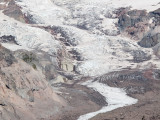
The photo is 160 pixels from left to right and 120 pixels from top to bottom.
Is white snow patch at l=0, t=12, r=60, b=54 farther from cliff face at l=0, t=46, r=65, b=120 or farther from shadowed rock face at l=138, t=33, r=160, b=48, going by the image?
cliff face at l=0, t=46, r=65, b=120

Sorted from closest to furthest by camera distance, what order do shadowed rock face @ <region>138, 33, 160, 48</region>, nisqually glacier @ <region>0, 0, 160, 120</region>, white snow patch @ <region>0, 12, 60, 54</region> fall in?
nisqually glacier @ <region>0, 0, 160, 120</region> → white snow patch @ <region>0, 12, 60, 54</region> → shadowed rock face @ <region>138, 33, 160, 48</region>

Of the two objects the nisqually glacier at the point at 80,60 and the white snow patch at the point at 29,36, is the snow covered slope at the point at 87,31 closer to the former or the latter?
the white snow patch at the point at 29,36

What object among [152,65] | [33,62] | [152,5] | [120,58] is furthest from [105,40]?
[33,62]

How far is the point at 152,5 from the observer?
13250 centimetres

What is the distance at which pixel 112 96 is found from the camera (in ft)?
218

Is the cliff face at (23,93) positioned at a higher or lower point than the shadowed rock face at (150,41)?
higher

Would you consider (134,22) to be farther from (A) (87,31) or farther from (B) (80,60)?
(B) (80,60)

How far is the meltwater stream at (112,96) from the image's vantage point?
5619cm

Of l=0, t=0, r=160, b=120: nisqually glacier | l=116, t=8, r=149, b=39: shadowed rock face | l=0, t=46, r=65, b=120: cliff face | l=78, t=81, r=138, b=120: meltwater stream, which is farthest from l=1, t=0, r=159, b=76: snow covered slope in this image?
l=0, t=46, r=65, b=120: cliff face

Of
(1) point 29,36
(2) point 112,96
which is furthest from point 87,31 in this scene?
(2) point 112,96

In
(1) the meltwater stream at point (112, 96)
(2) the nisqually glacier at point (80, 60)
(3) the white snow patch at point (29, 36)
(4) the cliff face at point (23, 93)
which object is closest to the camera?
(4) the cliff face at point (23, 93)

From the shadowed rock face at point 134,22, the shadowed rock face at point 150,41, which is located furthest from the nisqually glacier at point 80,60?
the shadowed rock face at point 134,22

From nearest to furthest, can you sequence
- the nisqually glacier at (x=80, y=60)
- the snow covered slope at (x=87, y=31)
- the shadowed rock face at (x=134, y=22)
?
the nisqually glacier at (x=80, y=60) → the snow covered slope at (x=87, y=31) → the shadowed rock face at (x=134, y=22)

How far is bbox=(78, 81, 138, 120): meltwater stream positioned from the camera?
5619 cm
